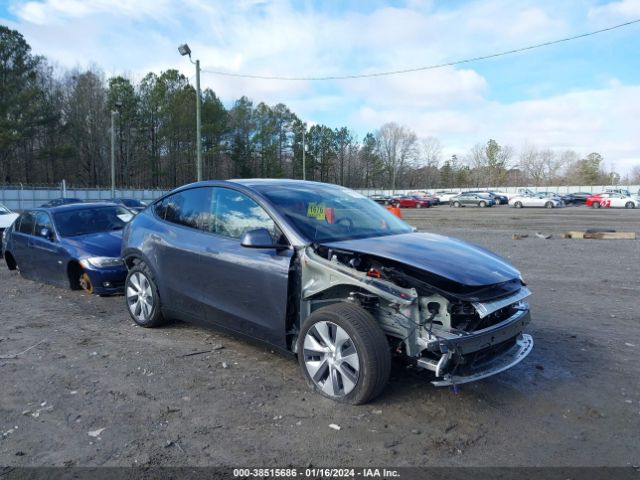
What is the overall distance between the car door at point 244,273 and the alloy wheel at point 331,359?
0.35 meters

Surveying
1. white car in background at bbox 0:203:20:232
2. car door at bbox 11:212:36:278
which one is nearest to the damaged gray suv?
car door at bbox 11:212:36:278

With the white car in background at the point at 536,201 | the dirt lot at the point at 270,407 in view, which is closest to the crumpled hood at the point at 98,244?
the dirt lot at the point at 270,407

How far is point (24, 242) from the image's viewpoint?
27.5ft

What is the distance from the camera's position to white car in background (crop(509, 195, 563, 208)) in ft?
148

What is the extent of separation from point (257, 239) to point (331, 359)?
1.10 m

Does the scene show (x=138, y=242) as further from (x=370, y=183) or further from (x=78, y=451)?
(x=370, y=183)

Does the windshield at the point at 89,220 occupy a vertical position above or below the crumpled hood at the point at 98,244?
above

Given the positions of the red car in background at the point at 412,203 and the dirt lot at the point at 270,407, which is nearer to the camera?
the dirt lot at the point at 270,407

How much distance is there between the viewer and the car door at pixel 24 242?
8320 millimetres

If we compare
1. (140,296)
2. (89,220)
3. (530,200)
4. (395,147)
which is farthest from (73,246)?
(395,147)

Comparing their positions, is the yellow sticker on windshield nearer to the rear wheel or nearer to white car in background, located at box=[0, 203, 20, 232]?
the rear wheel

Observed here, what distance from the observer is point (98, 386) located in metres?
3.98

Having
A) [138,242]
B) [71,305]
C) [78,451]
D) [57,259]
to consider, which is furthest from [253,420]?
[57,259]

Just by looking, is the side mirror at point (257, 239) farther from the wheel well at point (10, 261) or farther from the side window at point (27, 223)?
the wheel well at point (10, 261)
